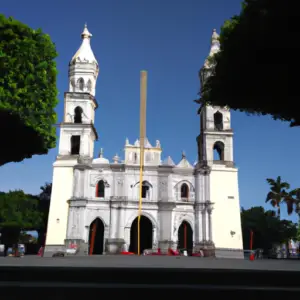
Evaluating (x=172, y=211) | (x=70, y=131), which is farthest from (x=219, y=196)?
(x=70, y=131)

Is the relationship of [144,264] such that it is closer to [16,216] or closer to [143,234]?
[143,234]

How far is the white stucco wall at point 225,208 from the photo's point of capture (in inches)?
1407

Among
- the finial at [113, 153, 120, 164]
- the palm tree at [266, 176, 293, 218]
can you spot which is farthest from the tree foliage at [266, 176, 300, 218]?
the finial at [113, 153, 120, 164]

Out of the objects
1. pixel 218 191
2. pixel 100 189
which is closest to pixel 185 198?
pixel 218 191

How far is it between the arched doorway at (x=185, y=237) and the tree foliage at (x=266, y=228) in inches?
413

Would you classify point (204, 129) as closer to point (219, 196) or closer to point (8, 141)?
point (219, 196)

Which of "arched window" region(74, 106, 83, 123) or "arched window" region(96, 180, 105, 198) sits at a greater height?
"arched window" region(74, 106, 83, 123)

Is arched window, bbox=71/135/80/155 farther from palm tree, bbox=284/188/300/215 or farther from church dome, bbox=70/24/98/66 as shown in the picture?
palm tree, bbox=284/188/300/215

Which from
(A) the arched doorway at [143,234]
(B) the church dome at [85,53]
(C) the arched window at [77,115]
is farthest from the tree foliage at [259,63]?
(B) the church dome at [85,53]

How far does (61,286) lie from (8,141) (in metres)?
11.5

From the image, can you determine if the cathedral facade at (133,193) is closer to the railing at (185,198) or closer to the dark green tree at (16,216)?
the railing at (185,198)

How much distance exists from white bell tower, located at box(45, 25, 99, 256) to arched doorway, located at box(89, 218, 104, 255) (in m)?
2.53

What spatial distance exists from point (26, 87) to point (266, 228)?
121ft

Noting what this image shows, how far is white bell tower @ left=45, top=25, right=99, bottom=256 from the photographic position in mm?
35594
